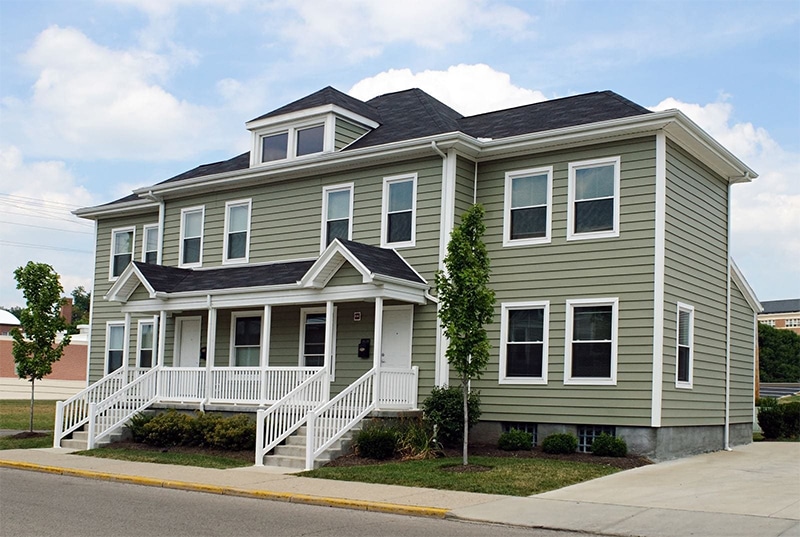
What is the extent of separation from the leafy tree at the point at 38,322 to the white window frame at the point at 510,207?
1213 centimetres

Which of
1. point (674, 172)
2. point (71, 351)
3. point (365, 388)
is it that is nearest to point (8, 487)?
point (365, 388)

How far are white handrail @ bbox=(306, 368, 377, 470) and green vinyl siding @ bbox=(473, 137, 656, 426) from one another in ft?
8.38

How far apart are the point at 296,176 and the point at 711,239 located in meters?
10.3

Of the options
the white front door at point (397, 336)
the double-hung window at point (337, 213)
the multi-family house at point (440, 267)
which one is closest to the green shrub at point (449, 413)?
→ the multi-family house at point (440, 267)

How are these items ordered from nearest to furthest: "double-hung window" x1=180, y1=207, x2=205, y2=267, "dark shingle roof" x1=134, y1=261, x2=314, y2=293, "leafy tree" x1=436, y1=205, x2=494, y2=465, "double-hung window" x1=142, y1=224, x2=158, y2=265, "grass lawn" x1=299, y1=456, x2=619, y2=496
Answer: "grass lawn" x1=299, y1=456, x2=619, y2=496, "leafy tree" x1=436, y1=205, x2=494, y2=465, "dark shingle roof" x1=134, y1=261, x2=314, y2=293, "double-hung window" x1=180, y1=207, x2=205, y2=267, "double-hung window" x1=142, y1=224, x2=158, y2=265

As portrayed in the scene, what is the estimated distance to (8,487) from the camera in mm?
14766

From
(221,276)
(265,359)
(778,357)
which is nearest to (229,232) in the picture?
(221,276)

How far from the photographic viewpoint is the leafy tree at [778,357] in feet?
237

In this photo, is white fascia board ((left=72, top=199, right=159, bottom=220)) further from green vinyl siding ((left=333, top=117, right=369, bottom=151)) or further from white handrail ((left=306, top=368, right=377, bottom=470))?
white handrail ((left=306, top=368, right=377, bottom=470))

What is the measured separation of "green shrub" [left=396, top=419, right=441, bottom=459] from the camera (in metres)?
17.7

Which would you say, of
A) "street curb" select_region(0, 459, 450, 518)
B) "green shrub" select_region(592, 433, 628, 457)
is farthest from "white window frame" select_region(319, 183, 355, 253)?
"street curb" select_region(0, 459, 450, 518)

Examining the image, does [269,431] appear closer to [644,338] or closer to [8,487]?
[8,487]

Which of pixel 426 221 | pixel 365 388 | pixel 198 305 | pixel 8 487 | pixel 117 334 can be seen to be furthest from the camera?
pixel 117 334

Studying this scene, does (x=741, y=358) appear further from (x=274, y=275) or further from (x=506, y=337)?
(x=274, y=275)
